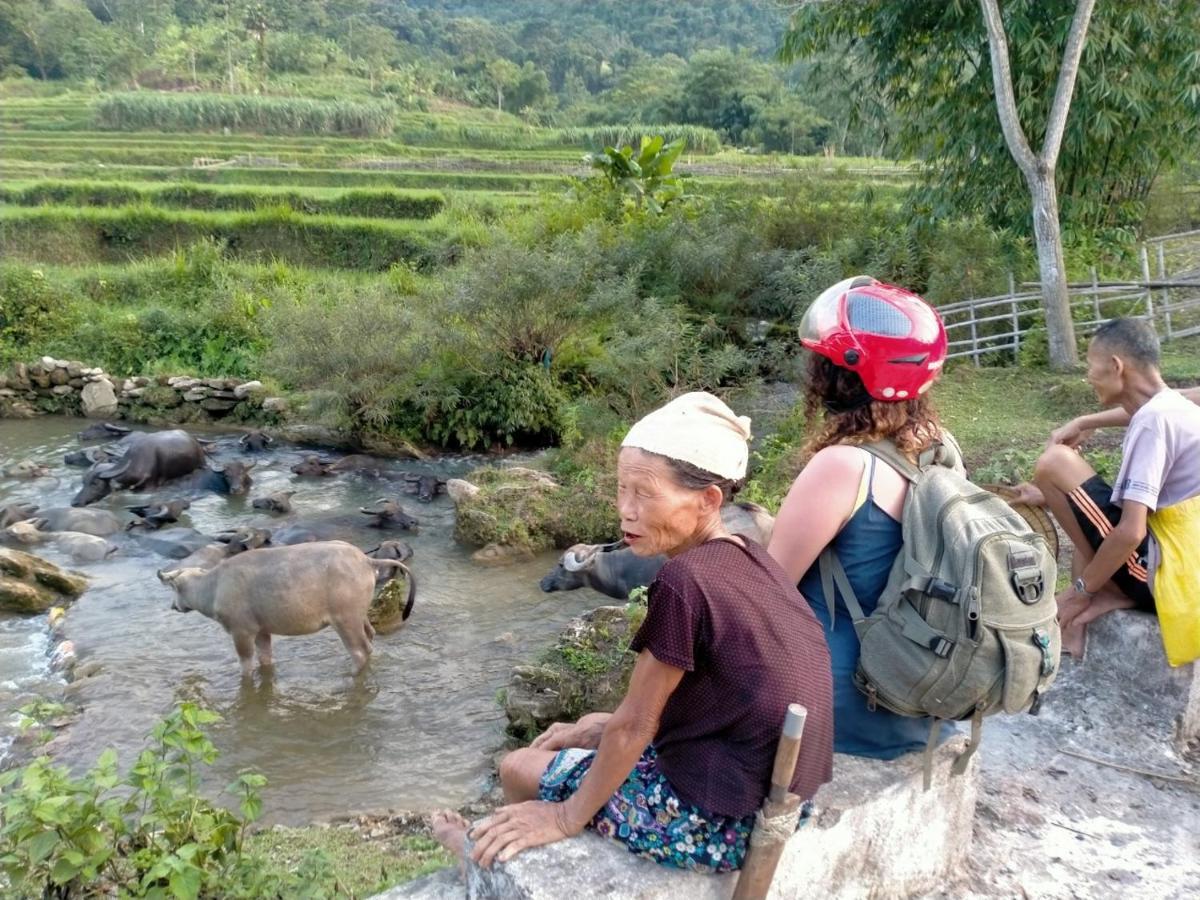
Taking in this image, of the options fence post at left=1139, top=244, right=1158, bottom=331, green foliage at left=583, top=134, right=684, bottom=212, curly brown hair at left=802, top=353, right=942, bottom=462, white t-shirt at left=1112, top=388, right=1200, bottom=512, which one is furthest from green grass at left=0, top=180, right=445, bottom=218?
curly brown hair at left=802, top=353, right=942, bottom=462

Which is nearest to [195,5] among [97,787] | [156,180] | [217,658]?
[156,180]

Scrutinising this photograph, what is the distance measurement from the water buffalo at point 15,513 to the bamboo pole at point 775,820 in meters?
11.2

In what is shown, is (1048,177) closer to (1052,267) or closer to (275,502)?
(1052,267)

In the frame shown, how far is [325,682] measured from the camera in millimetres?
7742

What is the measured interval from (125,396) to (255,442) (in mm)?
3841

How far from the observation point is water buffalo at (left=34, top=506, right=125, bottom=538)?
449 inches

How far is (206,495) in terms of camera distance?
13000mm

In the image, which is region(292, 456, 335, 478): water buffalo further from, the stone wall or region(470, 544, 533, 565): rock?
region(470, 544, 533, 565): rock

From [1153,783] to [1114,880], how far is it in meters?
0.72

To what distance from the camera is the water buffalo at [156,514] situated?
11.5 m

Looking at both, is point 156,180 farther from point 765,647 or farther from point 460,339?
point 765,647

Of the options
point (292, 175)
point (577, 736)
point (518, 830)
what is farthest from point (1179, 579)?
point (292, 175)

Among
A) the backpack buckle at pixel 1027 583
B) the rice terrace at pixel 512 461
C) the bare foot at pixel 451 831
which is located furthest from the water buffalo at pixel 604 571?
the backpack buckle at pixel 1027 583

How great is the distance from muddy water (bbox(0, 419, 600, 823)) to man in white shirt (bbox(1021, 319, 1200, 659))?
141 inches
